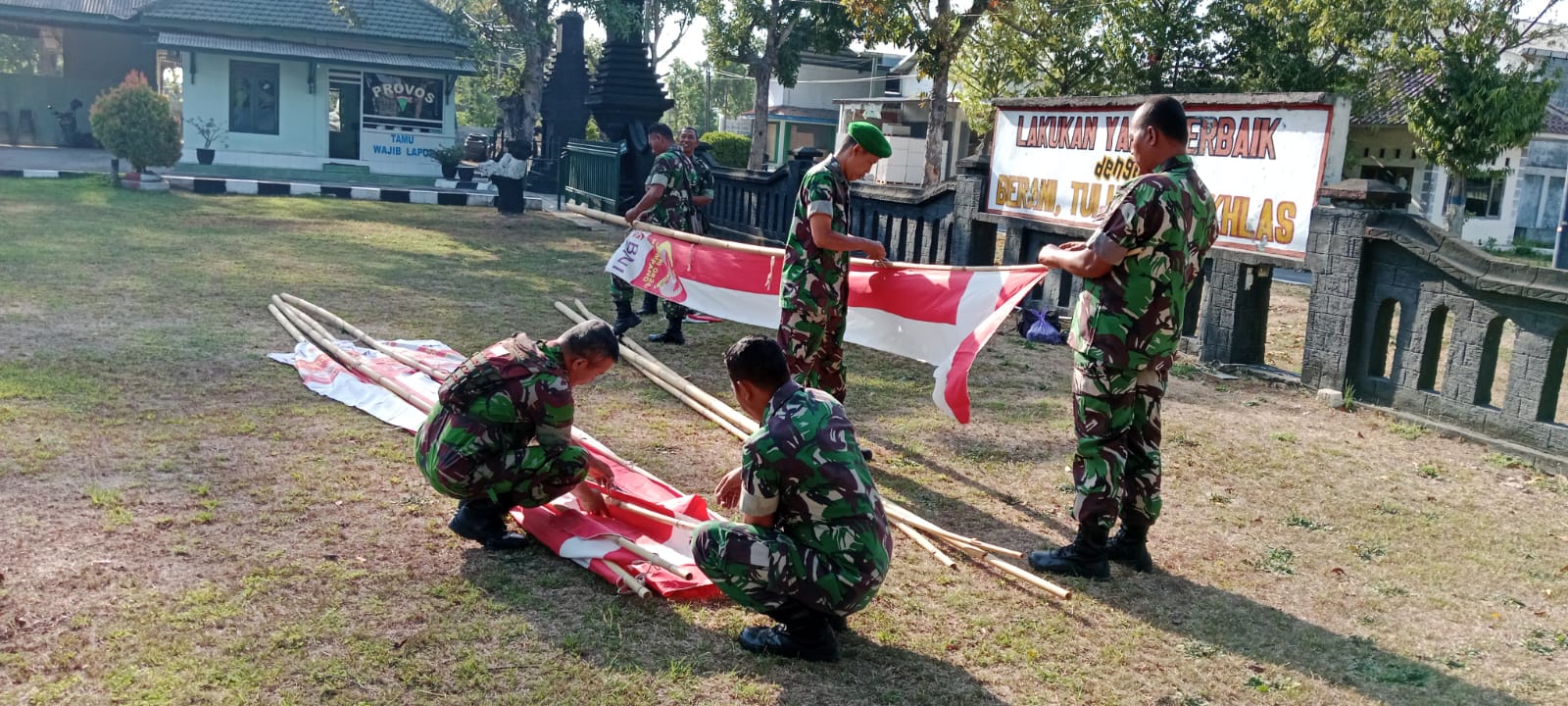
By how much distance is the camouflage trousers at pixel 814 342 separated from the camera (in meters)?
6.29

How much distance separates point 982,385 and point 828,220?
9.86 feet

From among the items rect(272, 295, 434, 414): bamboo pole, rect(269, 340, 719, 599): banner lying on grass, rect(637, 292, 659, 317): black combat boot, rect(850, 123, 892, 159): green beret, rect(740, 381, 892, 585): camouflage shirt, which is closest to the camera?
rect(740, 381, 892, 585): camouflage shirt

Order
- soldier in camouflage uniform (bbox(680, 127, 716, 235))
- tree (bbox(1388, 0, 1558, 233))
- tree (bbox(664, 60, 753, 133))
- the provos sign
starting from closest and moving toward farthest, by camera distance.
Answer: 1. the provos sign
2. soldier in camouflage uniform (bbox(680, 127, 716, 235))
3. tree (bbox(1388, 0, 1558, 233))
4. tree (bbox(664, 60, 753, 133))

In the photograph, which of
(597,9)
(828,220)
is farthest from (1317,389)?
(597,9)

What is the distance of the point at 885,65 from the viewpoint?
60.6 meters

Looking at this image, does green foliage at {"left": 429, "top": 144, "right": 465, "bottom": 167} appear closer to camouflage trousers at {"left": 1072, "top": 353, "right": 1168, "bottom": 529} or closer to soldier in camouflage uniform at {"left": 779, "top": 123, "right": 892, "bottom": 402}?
soldier in camouflage uniform at {"left": 779, "top": 123, "right": 892, "bottom": 402}

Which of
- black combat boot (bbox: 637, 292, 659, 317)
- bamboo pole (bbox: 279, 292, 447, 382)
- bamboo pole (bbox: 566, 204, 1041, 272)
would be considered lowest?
bamboo pole (bbox: 279, 292, 447, 382)

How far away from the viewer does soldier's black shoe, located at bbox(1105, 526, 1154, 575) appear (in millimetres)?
5020

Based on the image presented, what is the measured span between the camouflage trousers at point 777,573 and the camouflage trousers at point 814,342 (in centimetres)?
243

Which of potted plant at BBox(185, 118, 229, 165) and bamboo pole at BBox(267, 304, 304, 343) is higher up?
potted plant at BBox(185, 118, 229, 165)

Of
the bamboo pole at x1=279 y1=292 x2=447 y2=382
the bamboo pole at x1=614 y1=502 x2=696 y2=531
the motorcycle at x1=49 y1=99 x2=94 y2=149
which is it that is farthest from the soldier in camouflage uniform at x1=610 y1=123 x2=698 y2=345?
the motorcycle at x1=49 y1=99 x2=94 y2=149

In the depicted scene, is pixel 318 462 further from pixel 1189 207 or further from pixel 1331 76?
pixel 1331 76

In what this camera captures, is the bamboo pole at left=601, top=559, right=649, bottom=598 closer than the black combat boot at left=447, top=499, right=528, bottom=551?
Yes

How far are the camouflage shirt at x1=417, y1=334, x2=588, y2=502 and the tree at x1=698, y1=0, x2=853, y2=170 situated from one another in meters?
31.6
